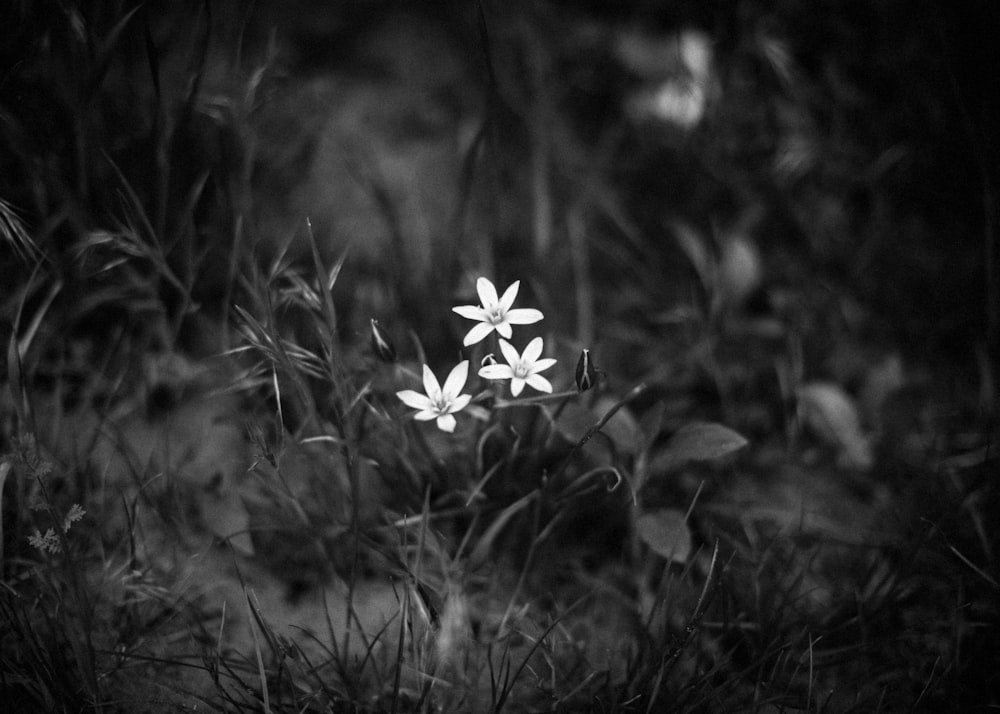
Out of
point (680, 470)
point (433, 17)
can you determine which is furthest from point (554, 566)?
point (433, 17)

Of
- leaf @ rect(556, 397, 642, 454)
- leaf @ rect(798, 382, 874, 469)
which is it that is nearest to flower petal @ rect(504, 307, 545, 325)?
leaf @ rect(556, 397, 642, 454)

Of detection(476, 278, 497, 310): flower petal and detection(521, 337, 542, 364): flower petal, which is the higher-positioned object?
detection(476, 278, 497, 310): flower petal

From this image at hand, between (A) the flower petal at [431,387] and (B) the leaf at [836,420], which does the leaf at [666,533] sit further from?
(B) the leaf at [836,420]

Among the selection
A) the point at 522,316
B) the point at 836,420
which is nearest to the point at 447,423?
the point at 522,316

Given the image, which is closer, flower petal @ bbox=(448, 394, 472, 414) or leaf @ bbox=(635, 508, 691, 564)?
flower petal @ bbox=(448, 394, 472, 414)

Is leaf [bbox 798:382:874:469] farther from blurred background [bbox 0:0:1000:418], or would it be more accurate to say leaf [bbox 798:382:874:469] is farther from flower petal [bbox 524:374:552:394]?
flower petal [bbox 524:374:552:394]

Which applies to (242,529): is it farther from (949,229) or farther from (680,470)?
(949,229)

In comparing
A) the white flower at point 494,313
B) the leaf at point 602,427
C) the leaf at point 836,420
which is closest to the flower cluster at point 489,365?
the white flower at point 494,313
